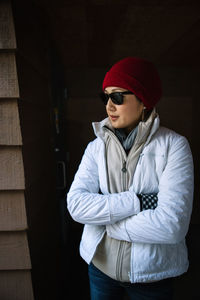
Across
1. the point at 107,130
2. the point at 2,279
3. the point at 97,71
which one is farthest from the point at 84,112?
the point at 2,279

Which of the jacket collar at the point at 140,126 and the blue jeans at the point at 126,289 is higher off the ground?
the jacket collar at the point at 140,126

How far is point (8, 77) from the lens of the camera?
116cm

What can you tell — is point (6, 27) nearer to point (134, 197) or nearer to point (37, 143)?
point (37, 143)

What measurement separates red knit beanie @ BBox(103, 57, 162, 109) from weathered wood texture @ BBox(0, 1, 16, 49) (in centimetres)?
52

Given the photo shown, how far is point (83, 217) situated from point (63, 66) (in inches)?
94.5

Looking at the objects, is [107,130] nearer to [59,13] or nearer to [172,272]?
[172,272]

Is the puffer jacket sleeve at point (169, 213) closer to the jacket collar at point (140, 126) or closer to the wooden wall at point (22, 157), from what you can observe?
the jacket collar at point (140, 126)

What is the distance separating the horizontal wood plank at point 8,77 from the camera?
3.77 ft

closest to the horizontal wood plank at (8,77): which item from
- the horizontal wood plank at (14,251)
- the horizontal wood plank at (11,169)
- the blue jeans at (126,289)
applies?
the horizontal wood plank at (11,169)

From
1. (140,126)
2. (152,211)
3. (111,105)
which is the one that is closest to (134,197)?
(152,211)

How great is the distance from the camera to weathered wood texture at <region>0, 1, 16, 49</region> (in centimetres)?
110

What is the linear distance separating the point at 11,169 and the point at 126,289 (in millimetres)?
864

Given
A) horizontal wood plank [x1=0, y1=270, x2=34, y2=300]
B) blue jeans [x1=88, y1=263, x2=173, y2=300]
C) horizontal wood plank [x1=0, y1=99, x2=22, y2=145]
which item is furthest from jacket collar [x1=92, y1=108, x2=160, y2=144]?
horizontal wood plank [x1=0, y1=270, x2=34, y2=300]

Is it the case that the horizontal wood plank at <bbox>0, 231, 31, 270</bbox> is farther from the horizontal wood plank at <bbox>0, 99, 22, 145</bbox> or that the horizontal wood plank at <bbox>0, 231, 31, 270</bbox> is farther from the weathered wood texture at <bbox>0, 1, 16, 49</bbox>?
the weathered wood texture at <bbox>0, 1, 16, 49</bbox>
